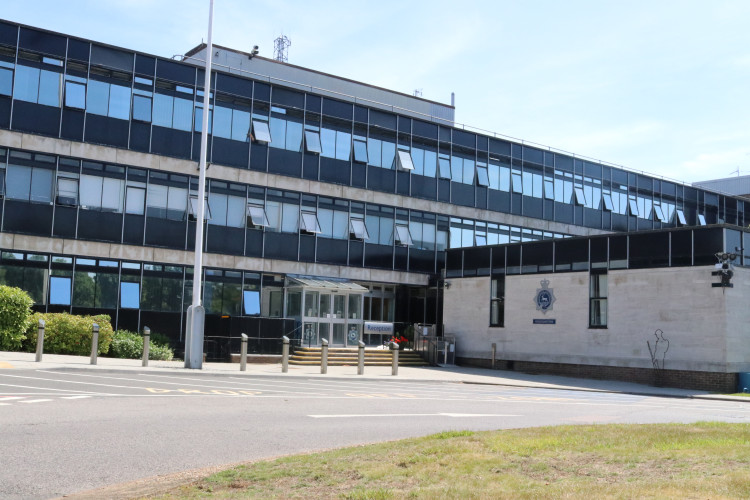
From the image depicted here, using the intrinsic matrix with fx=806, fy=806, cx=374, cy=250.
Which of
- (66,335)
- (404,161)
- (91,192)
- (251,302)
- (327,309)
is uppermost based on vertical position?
(404,161)

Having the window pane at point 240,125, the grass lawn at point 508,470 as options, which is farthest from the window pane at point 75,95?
the grass lawn at point 508,470

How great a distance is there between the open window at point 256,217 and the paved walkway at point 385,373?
709cm

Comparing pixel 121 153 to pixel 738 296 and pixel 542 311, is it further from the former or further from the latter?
pixel 738 296

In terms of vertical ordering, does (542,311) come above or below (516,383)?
above

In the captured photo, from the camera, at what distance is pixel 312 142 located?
126 feet

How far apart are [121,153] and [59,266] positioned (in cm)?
524

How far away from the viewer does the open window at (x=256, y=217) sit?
119 ft

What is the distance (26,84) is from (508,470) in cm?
2888

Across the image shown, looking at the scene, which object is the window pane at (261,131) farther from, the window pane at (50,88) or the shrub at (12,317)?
the shrub at (12,317)

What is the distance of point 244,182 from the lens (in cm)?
3625

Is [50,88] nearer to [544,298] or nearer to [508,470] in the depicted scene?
[544,298]

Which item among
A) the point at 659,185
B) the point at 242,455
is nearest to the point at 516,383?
the point at 242,455

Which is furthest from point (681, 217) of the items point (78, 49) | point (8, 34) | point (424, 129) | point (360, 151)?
point (8, 34)

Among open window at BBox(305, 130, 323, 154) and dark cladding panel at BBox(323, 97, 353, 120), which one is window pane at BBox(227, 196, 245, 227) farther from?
dark cladding panel at BBox(323, 97, 353, 120)
